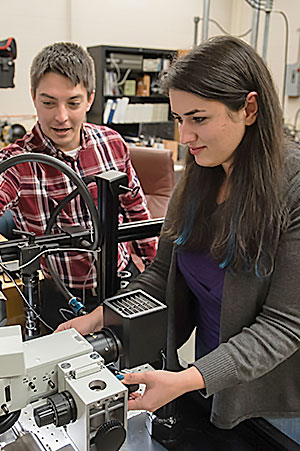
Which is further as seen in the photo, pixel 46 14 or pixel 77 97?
pixel 46 14

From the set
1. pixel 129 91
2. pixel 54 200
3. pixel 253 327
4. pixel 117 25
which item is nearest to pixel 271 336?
pixel 253 327

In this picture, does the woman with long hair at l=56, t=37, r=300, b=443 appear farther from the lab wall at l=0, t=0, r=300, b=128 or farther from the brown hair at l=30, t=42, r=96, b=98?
the lab wall at l=0, t=0, r=300, b=128

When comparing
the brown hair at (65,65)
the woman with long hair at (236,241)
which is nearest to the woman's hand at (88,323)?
the woman with long hair at (236,241)

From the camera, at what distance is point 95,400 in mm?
528

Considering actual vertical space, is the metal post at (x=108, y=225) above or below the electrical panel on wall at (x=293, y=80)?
below

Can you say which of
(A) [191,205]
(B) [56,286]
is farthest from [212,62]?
(B) [56,286]

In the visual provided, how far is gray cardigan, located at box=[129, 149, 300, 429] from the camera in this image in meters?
0.79

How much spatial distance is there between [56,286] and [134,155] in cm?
186

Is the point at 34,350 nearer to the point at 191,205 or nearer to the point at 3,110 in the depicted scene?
the point at 191,205

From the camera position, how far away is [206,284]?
100 cm

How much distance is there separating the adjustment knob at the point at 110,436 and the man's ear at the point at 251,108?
582 mm

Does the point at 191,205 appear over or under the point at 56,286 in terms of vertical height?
over

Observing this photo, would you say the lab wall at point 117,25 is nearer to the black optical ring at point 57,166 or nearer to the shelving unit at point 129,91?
the shelving unit at point 129,91

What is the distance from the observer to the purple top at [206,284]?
973 mm
